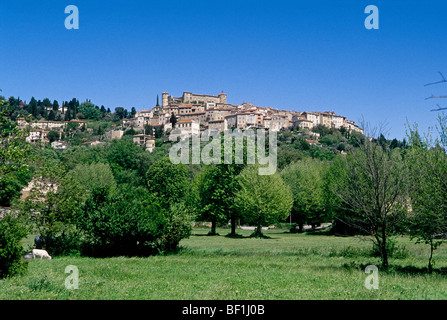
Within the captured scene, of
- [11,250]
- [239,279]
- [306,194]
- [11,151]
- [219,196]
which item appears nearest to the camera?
[11,151]

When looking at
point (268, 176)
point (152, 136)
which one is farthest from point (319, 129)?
point (268, 176)

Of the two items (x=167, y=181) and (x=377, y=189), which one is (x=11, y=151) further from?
(x=167, y=181)

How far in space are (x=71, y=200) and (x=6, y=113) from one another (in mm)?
13093

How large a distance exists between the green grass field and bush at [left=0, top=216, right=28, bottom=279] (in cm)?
58

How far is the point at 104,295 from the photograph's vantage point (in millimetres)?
12891

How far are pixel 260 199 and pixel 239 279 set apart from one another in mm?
29674

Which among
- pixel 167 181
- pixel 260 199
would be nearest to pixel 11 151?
pixel 260 199

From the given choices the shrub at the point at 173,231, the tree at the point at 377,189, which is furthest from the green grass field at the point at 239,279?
the shrub at the point at 173,231

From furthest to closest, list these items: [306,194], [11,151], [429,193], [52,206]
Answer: [306,194], [52,206], [429,193], [11,151]

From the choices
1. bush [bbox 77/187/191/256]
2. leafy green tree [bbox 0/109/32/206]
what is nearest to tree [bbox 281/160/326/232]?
bush [bbox 77/187/191/256]

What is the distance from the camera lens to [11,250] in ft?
51.7

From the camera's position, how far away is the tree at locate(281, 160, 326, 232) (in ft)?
191

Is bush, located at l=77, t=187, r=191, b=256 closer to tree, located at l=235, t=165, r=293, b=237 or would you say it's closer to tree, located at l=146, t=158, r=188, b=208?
tree, located at l=235, t=165, r=293, b=237

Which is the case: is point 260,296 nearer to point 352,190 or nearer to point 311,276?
point 311,276
